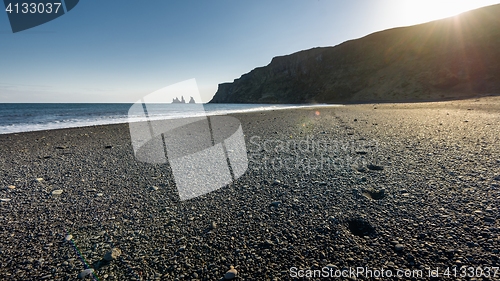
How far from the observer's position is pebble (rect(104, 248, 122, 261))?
6.83 ft

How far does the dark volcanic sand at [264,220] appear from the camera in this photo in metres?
1.96

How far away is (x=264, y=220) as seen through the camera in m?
2.66

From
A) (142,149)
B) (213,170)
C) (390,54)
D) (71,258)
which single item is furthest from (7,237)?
(390,54)

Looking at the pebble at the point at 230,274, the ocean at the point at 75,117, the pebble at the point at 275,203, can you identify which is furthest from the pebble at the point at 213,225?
the ocean at the point at 75,117

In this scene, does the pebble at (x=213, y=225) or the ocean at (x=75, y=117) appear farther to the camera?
the ocean at (x=75, y=117)

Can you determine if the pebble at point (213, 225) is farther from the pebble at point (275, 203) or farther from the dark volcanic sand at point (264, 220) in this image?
the pebble at point (275, 203)

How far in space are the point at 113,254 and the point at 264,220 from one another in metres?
1.71

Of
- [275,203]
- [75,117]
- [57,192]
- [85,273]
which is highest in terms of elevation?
[75,117]

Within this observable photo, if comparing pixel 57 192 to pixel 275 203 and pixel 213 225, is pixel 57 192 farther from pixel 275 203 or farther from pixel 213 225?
pixel 275 203

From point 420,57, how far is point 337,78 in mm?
22512

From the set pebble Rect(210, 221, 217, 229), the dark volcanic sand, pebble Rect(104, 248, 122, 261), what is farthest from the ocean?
pebble Rect(210, 221, 217, 229)

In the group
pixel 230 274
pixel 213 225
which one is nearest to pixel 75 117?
pixel 213 225

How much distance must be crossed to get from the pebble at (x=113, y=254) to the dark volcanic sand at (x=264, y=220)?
0.20 ft

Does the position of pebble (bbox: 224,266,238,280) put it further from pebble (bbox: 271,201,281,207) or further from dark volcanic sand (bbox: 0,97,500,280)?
pebble (bbox: 271,201,281,207)
